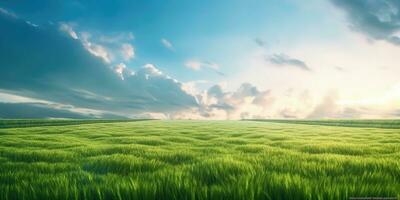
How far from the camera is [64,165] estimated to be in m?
6.59

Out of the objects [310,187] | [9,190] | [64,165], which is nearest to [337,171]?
[310,187]

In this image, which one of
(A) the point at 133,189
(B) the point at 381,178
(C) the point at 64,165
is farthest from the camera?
(C) the point at 64,165

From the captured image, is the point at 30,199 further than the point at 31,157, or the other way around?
the point at 31,157

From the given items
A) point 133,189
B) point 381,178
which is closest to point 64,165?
point 133,189

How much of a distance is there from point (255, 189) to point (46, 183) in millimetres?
3014

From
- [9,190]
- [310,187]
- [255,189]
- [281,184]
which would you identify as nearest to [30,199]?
[9,190]

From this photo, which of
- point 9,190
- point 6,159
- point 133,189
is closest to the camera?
point 133,189

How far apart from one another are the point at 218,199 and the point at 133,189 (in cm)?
103

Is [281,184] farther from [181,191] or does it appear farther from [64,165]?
[64,165]

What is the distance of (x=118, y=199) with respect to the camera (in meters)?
3.40

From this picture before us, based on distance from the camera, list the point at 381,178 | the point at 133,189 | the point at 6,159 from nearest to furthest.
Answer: the point at 133,189 → the point at 381,178 → the point at 6,159

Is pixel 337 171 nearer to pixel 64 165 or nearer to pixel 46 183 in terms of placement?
pixel 46 183

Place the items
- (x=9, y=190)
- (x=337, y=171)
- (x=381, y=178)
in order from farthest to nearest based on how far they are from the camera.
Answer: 1. (x=337, y=171)
2. (x=381, y=178)
3. (x=9, y=190)

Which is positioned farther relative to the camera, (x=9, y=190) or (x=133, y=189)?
(x=9, y=190)
